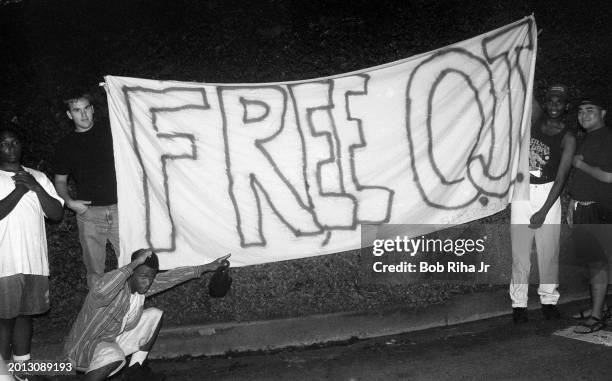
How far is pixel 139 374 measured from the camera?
15.2 ft

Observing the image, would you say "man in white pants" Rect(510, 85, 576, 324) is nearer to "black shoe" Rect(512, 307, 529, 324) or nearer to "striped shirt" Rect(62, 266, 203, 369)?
"black shoe" Rect(512, 307, 529, 324)

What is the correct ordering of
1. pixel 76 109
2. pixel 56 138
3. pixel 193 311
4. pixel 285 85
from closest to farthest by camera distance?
pixel 76 109
pixel 285 85
pixel 193 311
pixel 56 138

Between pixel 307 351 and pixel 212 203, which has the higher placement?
pixel 212 203

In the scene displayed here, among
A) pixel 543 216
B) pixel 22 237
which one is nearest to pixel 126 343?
pixel 22 237

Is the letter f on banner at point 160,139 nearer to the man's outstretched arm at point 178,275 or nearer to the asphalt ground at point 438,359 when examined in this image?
the man's outstretched arm at point 178,275

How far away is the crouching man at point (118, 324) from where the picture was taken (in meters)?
4.14

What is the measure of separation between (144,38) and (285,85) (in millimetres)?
2907

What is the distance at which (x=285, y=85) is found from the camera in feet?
17.2

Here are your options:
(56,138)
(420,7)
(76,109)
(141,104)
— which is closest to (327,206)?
(141,104)

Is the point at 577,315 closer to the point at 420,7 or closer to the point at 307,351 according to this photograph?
the point at 307,351

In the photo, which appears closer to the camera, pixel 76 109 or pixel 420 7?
pixel 76 109

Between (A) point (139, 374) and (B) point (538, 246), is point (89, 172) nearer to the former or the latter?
(A) point (139, 374)

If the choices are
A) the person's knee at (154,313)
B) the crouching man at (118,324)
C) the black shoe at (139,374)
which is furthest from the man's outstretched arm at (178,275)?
the black shoe at (139,374)

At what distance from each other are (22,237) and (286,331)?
80.6 inches
